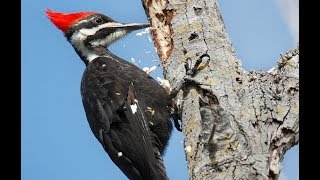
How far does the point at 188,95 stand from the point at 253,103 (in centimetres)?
49

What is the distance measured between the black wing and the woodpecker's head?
382 mm

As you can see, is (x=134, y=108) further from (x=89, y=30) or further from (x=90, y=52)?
(x=89, y=30)

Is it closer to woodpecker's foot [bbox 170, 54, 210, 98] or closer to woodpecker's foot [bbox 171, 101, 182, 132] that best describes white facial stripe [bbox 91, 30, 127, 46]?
woodpecker's foot [bbox 171, 101, 182, 132]

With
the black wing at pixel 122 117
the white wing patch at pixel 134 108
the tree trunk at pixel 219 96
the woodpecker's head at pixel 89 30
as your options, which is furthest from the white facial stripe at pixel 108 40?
the white wing patch at pixel 134 108

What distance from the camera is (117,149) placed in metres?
3.58

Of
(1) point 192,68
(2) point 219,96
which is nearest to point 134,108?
(1) point 192,68

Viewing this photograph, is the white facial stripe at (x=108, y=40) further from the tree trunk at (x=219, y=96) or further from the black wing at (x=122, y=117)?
the tree trunk at (x=219, y=96)

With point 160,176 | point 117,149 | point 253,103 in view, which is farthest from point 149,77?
point 253,103

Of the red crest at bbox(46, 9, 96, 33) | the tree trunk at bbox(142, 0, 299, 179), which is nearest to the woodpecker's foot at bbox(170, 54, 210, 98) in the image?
the tree trunk at bbox(142, 0, 299, 179)

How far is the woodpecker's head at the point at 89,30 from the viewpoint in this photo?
178 inches

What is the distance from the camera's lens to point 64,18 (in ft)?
15.1

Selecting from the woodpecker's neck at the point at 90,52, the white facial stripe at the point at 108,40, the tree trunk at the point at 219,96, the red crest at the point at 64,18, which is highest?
the red crest at the point at 64,18

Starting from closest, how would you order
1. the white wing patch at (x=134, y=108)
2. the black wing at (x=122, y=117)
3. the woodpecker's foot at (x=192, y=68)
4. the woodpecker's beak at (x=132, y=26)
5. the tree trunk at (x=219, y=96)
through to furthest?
the tree trunk at (x=219, y=96), the woodpecker's foot at (x=192, y=68), the black wing at (x=122, y=117), the white wing patch at (x=134, y=108), the woodpecker's beak at (x=132, y=26)

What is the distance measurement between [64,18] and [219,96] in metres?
2.28
